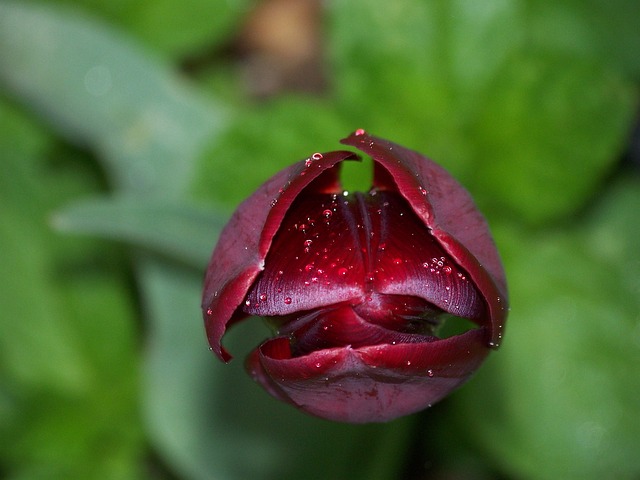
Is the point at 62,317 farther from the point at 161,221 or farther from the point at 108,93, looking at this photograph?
the point at 161,221

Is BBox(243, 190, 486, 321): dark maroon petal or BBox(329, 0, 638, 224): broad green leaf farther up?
BBox(329, 0, 638, 224): broad green leaf

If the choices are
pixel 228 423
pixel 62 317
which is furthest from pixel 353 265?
pixel 62 317

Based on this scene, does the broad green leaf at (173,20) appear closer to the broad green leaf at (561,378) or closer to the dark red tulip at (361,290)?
the broad green leaf at (561,378)

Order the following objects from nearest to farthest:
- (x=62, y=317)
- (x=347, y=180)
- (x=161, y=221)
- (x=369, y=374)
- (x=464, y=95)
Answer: (x=369, y=374) → (x=161, y=221) → (x=347, y=180) → (x=464, y=95) → (x=62, y=317)

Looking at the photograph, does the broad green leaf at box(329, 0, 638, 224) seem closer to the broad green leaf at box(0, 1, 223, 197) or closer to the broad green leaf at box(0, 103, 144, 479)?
the broad green leaf at box(0, 1, 223, 197)

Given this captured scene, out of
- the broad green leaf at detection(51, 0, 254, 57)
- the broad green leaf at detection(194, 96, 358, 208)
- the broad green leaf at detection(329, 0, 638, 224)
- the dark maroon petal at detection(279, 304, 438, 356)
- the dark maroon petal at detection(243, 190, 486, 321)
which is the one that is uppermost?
the broad green leaf at detection(51, 0, 254, 57)

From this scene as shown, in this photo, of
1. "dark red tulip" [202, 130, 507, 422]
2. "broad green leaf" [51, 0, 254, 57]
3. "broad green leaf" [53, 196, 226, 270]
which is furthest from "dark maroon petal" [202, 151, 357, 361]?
"broad green leaf" [51, 0, 254, 57]

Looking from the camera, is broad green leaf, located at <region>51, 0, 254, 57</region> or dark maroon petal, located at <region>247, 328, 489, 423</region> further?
broad green leaf, located at <region>51, 0, 254, 57</region>
